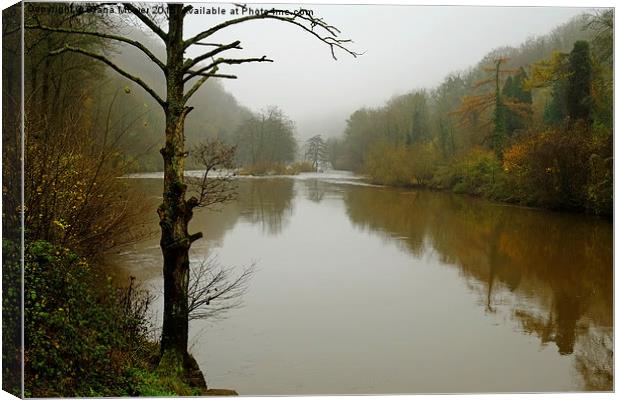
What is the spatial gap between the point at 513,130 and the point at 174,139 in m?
3.96

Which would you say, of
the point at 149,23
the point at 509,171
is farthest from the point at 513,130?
the point at 149,23

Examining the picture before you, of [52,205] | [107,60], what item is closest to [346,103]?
[107,60]

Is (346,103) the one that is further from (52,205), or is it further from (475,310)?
(52,205)

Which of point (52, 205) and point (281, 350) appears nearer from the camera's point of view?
point (52, 205)

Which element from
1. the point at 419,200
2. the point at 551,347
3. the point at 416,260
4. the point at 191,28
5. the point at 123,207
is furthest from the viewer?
the point at 419,200

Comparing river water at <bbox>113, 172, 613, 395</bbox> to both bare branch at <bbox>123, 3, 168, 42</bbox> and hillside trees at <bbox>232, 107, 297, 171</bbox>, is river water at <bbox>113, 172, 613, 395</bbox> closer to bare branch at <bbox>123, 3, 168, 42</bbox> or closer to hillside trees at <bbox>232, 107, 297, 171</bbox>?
hillside trees at <bbox>232, 107, 297, 171</bbox>

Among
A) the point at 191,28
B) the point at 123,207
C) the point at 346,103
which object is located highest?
the point at 191,28

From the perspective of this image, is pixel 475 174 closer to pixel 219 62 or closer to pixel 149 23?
pixel 219 62

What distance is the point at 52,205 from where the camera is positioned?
5.06 meters

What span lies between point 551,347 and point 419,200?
7.78ft

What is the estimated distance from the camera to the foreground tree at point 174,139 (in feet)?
16.1

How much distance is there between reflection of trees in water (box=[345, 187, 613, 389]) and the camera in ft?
18.3

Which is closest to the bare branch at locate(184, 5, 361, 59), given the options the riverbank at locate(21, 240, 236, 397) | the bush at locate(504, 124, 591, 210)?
the riverbank at locate(21, 240, 236, 397)

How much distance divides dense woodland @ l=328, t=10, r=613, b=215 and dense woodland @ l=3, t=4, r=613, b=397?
0.05ft
